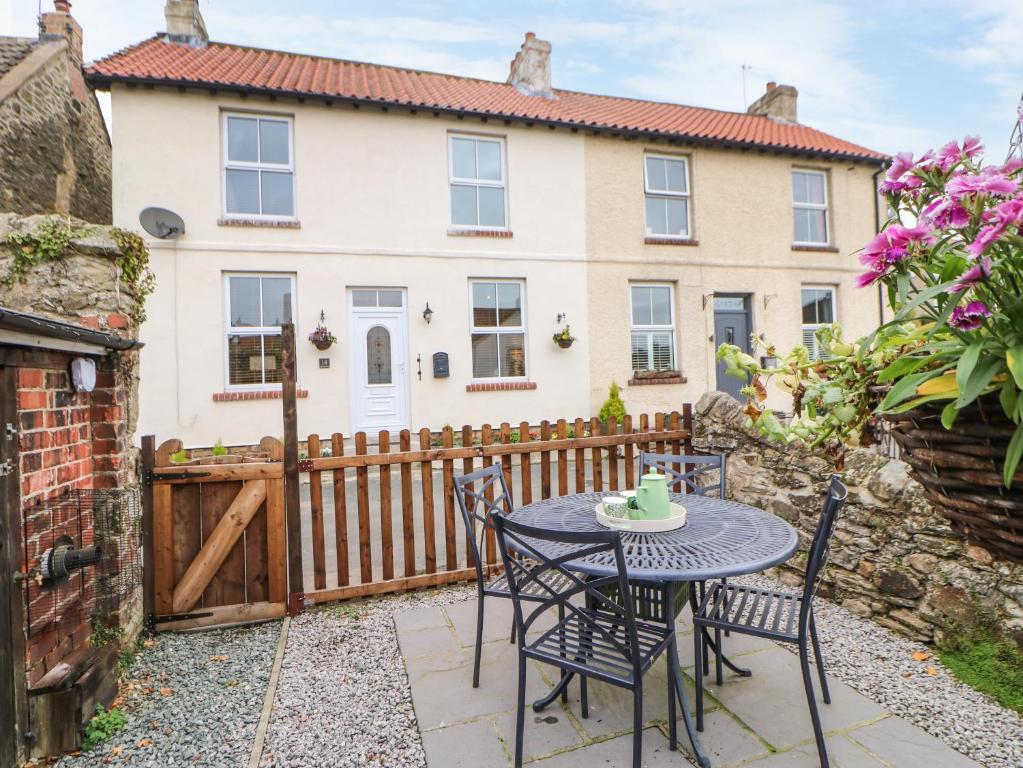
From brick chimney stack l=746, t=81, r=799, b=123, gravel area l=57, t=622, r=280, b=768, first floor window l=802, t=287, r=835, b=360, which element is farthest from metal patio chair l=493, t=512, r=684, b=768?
brick chimney stack l=746, t=81, r=799, b=123

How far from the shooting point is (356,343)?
8.58 meters

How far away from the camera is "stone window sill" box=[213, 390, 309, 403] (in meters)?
7.88

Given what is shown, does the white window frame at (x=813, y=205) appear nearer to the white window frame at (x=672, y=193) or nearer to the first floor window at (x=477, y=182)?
the white window frame at (x=672, y=193)

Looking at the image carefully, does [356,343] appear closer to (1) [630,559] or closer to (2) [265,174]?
(2) [265,174]

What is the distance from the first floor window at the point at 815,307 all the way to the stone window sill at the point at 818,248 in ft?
2.40

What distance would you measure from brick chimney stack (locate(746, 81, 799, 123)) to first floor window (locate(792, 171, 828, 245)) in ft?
6.87

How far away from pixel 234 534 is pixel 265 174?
22.4 ft

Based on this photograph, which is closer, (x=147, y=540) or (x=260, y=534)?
(x=147, y=540)

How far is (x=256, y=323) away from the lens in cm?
820

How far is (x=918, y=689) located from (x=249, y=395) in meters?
8.00

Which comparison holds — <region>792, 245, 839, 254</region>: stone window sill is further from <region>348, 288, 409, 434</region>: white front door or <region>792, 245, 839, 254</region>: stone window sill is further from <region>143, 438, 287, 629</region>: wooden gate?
<region>143, 438, 287, 629</region>: wooden gate

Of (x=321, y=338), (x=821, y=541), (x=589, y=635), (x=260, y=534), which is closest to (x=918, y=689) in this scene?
(x=821, y=541)

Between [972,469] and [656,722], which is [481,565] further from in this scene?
[972,469]

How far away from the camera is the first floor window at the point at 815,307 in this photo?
35.6 feet
